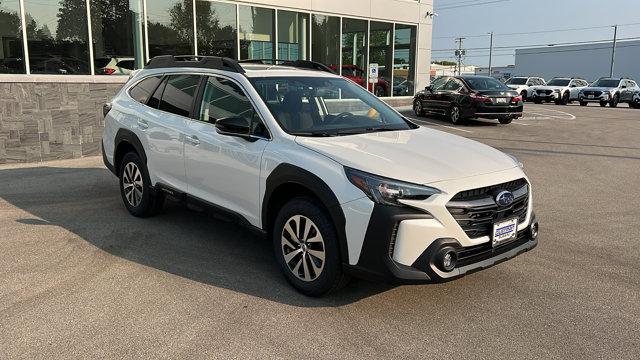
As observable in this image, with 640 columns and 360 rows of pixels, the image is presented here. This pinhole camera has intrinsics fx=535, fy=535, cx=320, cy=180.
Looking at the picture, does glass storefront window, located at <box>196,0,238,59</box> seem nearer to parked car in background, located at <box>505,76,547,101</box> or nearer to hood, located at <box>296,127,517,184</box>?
hood, located at <box>296,127,517,184</box>

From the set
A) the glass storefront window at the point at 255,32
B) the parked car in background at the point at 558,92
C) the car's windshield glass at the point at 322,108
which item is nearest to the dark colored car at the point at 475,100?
the glass storefront window at the point at 255,32

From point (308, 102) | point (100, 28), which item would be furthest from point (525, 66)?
point (308, 102)

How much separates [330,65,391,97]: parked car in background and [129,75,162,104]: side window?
522 inches

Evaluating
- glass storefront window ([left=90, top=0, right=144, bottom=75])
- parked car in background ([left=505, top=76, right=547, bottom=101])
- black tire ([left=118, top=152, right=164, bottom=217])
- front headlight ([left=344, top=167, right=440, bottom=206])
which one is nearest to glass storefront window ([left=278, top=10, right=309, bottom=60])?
glass storefront window ([left=90, top=0, right=144, bottom=75])

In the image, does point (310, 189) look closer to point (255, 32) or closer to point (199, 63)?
point (199, 63)

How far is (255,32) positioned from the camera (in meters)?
16.3

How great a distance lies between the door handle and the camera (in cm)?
491

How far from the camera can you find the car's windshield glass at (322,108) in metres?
4.43

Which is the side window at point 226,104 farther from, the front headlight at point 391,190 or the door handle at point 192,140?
the front headlight at point 391,190

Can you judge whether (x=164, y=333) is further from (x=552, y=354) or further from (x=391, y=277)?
(x=552, y=354)

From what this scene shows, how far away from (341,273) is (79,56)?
10.6 meters

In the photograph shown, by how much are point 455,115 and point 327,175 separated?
14.0 metres

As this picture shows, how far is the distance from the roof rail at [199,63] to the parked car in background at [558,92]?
99.9 ft

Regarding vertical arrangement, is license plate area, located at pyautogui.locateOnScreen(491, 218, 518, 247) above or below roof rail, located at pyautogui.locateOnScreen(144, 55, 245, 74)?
below
